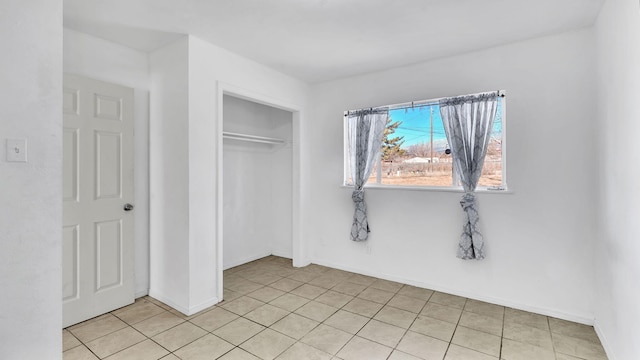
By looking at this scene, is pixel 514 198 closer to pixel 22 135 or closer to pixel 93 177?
pixel 22 135

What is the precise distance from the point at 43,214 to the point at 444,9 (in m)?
2.92

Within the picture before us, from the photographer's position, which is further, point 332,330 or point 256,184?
point 256,184

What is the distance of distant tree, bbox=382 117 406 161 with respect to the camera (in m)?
3.60

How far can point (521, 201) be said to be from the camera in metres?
2.82

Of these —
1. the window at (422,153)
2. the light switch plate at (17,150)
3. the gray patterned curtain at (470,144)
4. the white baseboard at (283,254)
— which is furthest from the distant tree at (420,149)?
the light switch plate at (17,150)

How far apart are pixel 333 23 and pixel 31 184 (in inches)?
90.1

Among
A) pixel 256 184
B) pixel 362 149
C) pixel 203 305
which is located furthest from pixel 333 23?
pixel 203 305

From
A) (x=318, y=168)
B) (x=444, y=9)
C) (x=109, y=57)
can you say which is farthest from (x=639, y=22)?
(x=109, y=57)

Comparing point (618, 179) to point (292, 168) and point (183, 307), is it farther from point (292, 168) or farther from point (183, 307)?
point (183, 307)

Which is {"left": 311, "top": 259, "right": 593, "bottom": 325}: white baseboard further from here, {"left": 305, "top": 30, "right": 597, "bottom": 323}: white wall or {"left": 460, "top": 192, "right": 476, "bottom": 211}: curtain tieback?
{"left": 460, "top": 192, "right": 476, "bottom": 211}: curtain tieback

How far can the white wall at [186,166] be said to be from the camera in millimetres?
2754

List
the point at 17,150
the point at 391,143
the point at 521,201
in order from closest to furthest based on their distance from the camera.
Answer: the point at 17,150, the point at 521,201, the point at 391,143

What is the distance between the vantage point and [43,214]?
1.65 meters

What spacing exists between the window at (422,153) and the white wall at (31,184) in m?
2.99
